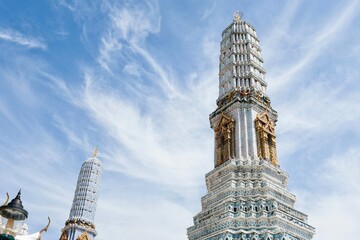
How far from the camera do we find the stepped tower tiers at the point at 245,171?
2302 centimetres

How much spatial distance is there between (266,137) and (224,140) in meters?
2.88

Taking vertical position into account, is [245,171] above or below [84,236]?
below

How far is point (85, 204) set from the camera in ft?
148

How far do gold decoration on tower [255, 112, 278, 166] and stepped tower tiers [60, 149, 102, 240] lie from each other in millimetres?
23641

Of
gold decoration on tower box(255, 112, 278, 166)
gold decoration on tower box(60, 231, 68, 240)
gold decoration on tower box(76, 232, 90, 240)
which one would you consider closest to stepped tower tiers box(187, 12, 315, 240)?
gold decoration on tower box(255, 112, 278, 166)

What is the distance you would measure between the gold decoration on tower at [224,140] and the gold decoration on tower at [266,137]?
5.65ft

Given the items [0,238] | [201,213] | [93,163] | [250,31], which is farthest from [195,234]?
[93,163]

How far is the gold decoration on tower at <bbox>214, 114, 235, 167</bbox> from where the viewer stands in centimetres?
2802

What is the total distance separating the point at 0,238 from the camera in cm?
978

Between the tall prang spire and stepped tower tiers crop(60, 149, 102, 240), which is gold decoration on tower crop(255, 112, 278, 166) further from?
stepped tower tiers crop(60, 149, 102, 240)

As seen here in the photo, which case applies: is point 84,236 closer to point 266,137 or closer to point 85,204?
point 85,204

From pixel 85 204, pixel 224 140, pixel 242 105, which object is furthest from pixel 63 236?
pixel 242 105

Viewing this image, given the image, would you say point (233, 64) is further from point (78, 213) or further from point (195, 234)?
point (78, 213)

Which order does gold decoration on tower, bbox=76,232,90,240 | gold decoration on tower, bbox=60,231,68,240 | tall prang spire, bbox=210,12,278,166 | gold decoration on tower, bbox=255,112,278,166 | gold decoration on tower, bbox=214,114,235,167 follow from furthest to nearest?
1. gold decoration on tower, bbox=60,231,68,240
2. gold decoration on tower, bbox=76,232,90,240
3. gold decoration on tower, bbox=214,114,235,167
4. tall prang spire, bbox=210,12,278,166
5. gold decoration on tower, bbox=255,112,278,166
